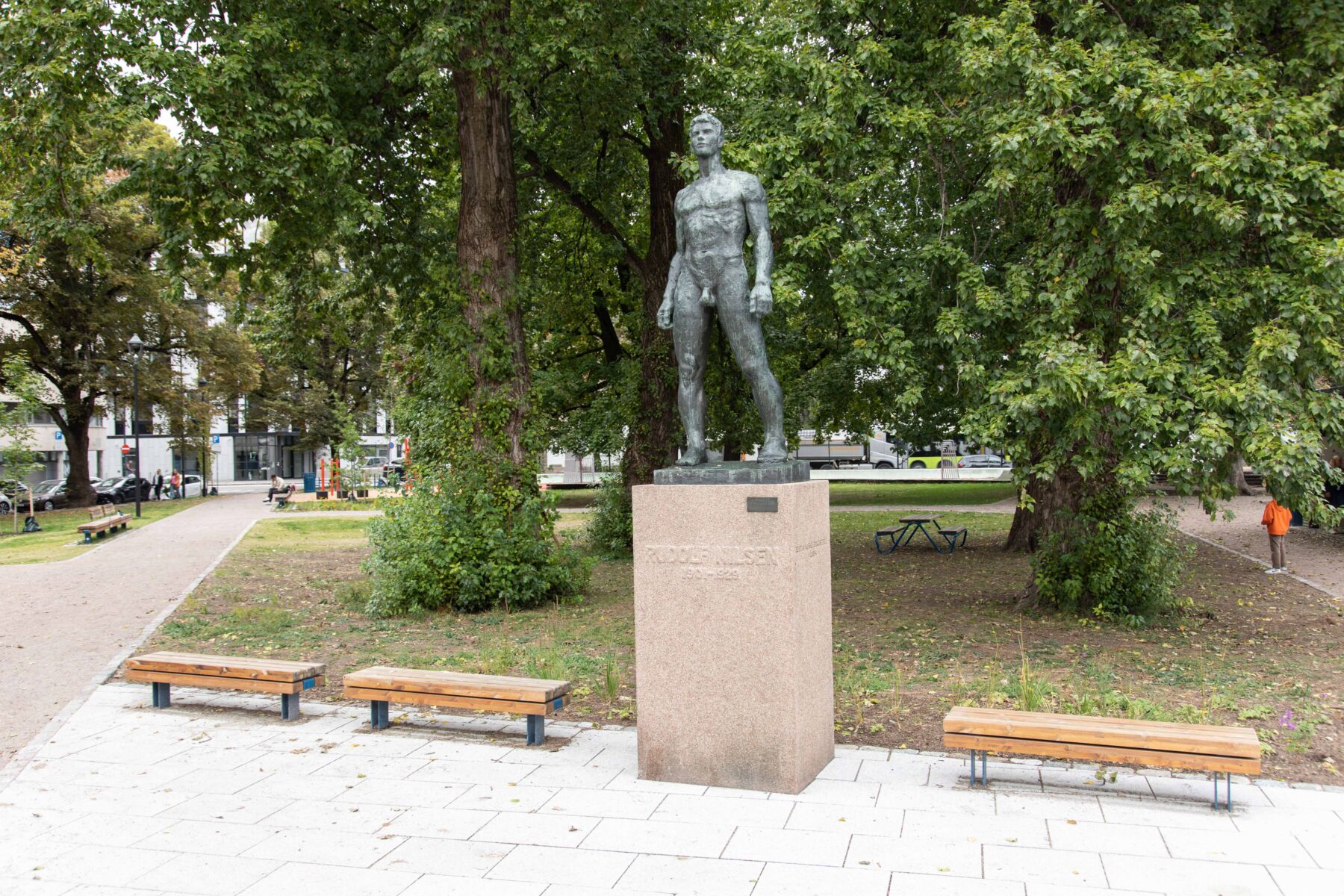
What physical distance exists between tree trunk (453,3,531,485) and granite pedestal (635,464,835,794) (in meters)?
7.34

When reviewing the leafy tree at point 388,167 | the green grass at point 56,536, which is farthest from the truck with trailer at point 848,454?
the leafy tree at point 388,167

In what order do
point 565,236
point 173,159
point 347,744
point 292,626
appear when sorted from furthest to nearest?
point 565,236
point 292,626
point 173,159
point 347,744

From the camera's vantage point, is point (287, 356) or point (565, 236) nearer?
point (287, 356)

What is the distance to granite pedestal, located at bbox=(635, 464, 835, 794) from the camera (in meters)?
5.92

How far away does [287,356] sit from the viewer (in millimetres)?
20016

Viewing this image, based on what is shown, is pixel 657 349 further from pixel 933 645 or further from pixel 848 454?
pixel 848 454

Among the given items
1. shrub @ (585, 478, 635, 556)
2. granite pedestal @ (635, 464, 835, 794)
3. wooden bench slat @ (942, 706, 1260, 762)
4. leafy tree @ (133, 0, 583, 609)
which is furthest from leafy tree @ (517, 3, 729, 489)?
wooden bench slat @ (942, 706, 1260, 762)

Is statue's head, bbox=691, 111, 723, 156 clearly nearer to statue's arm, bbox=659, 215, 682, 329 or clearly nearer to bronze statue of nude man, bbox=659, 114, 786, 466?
bronze statue of nude man, bbox=659, 114, 786, 466

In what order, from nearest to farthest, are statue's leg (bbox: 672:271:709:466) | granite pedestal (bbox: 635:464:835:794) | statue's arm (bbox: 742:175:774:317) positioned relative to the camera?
granite pedestal (bbox: 635:464:835:794), statue's arm (bbox: 742:175:774:317), statue's leg (bbox: 672:271:709:466)

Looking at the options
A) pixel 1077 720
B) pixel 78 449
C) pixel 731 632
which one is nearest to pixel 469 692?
pixel 731 632

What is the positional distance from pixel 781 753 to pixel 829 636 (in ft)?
2.95

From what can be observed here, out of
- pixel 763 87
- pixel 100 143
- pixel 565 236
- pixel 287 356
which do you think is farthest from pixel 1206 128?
pixel 287 356

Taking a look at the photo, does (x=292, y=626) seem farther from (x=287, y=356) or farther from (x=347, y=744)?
(x=287, y=356)

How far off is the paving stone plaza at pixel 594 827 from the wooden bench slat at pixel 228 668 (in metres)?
0.64
